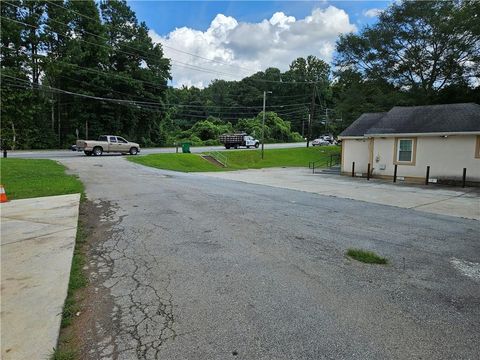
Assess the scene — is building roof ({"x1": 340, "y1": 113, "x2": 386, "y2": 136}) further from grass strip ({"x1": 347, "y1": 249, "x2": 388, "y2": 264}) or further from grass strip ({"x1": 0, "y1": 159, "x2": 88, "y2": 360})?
grass strip ({"x1": 347, "y1": 249, "x2": 388, "y2": 264})

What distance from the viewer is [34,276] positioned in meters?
4.24

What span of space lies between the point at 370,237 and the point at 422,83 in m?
29.5

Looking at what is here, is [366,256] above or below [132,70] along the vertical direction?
below

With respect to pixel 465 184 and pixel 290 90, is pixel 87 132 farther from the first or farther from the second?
pixel 290 90

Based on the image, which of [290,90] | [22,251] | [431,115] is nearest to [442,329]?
[22,251]

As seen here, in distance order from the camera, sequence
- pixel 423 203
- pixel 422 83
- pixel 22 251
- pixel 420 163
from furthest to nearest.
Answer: pixel 422 83
pixel 420 163
pixel 423 203
pixel 22 251

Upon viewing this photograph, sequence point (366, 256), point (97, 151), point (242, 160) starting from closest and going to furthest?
point (366, 256) < point (97, 151) < point (242, 160)

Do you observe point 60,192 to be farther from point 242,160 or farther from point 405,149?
point 242,160

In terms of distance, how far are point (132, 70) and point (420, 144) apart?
40.7 meters

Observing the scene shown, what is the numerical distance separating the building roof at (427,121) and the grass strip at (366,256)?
47.7ft

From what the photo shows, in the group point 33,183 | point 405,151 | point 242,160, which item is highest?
point 405,151

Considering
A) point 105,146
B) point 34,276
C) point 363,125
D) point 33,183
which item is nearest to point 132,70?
point 105,146

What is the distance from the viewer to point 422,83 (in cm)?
3023

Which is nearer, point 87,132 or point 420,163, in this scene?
point 420,163
